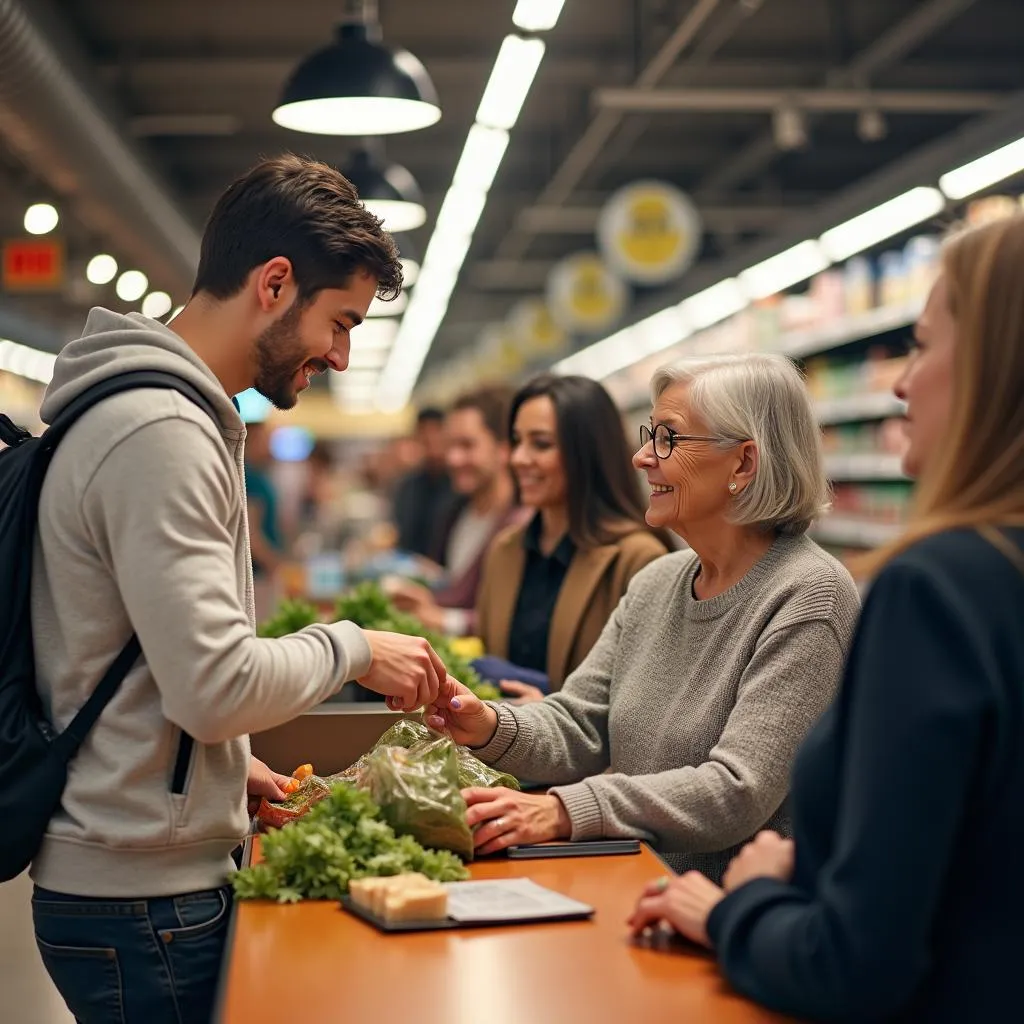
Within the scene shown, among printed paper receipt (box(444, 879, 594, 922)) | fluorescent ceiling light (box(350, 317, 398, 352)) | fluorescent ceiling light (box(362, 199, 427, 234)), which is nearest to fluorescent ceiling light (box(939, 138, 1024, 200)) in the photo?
fluorescent ceiling light (box(362, 199, 427, 234))

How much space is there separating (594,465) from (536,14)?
2271 mm

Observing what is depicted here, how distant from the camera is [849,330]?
8438 millimetres

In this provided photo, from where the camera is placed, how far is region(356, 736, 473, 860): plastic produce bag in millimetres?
2373

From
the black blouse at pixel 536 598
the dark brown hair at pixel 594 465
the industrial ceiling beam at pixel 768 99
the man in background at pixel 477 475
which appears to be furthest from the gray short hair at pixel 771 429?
the industrial ceiling beam at pixel 768 99

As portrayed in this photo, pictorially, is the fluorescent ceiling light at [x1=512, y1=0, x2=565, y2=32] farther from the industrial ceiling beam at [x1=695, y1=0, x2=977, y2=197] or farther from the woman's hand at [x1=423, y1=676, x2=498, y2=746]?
the industrial ceiling beam at [x1=695, y1=0, x2=977, y2=197]

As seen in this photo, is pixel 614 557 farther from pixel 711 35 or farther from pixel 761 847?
pixel 711 35

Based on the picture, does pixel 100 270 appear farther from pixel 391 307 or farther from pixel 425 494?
pixel 391 307

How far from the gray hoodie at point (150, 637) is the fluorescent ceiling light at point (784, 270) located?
25.4 feet

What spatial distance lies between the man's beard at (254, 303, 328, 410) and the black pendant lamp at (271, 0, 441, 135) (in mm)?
2767

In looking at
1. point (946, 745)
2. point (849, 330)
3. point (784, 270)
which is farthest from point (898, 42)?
point (946, 745)

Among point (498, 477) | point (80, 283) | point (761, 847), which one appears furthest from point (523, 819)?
point (80, 283)

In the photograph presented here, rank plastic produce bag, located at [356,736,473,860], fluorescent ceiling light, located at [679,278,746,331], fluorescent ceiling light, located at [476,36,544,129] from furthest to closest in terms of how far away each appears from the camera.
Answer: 1. fluorescent ceiling light, located at [679,278,746,331]
2. fluorescent ceiling light, located at [476,36,544,129]
3. plastic produce bag, located at [356,736,473,860]

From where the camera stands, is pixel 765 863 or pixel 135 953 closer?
pixel 765 863

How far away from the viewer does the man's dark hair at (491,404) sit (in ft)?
23.0
